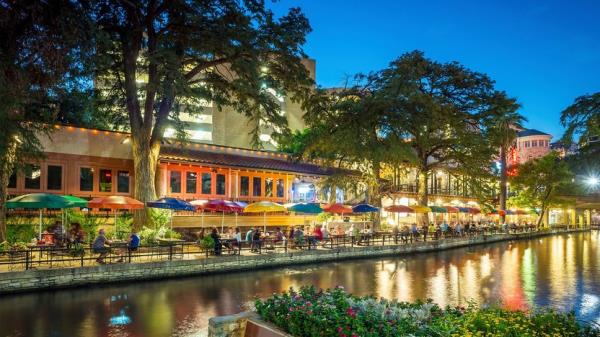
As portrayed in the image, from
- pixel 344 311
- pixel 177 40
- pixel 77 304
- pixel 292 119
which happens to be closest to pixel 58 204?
pixel 77 304

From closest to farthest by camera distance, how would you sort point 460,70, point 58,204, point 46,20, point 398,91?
point 46,20
point 58,204
point 398,91
point 460,70

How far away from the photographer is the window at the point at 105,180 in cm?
2841

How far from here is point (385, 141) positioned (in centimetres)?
3158

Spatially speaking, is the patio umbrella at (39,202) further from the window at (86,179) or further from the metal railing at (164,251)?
the window at (86,179)

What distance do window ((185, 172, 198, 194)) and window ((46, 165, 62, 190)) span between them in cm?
755

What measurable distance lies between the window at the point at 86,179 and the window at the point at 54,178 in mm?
1102

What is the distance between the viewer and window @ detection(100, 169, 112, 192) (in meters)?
28.4

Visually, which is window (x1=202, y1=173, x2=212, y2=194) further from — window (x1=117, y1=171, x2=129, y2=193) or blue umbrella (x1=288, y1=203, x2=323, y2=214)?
blue umbrella (x1=288, y1=203, x2=323, y2=214)

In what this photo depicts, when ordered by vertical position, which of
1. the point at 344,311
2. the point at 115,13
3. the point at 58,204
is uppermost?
the point at 115,13

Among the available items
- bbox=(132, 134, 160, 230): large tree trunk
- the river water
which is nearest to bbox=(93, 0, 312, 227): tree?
bbox=(132, 134, 160, 230): large tree trunk

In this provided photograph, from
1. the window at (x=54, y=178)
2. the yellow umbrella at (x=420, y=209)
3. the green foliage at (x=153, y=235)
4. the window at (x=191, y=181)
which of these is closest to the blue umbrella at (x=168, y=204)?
the green foliage at (x=153, y=235)

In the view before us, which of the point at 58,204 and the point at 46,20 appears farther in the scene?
the point at 58,204

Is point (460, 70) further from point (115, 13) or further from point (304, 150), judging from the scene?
point (115, 13)

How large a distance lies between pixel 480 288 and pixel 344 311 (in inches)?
493
